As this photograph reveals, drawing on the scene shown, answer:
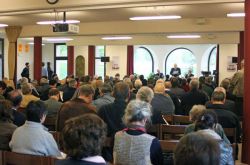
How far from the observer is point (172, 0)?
7.40m

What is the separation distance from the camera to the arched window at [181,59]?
953 inches

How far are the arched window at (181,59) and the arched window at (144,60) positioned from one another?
990 millimetres

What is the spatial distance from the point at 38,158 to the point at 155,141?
929mm

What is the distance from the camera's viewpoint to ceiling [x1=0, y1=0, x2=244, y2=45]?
7965mm

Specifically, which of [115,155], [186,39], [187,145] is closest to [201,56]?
[186,39]

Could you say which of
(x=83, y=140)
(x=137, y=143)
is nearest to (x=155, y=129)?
(x=137, y=143)

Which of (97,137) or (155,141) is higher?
(97,137)

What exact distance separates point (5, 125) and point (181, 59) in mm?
20885

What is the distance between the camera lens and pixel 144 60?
80.9ft

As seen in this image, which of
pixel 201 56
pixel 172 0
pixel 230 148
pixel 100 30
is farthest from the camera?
pixel 201 56

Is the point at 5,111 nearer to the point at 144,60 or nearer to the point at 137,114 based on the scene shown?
the point at 137,114

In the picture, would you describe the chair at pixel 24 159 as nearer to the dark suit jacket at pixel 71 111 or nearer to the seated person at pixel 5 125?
the seated person at pixel 5 125

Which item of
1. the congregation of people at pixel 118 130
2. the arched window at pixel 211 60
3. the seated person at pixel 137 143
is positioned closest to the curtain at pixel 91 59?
the arched window at pixel 211 60

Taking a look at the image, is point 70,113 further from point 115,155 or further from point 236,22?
point 236,22
